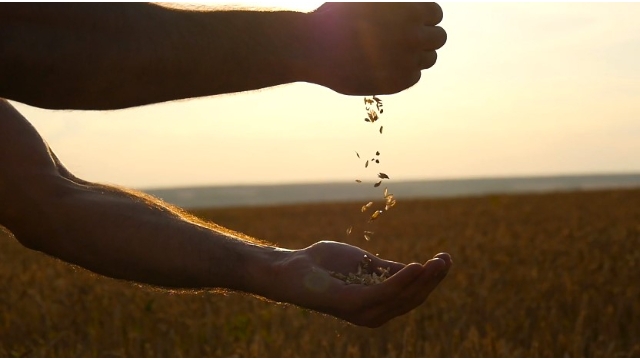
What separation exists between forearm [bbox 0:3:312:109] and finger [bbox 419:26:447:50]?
0.40m

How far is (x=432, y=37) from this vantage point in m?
2.56

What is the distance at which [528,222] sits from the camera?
650 inches

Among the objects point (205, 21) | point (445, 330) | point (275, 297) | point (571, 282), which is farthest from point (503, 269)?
point (205, 21)

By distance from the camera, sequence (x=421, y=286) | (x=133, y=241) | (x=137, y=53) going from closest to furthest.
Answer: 1. (x=137, y=53)
2. (x=421, y=286)
3. (x=133, y=241)

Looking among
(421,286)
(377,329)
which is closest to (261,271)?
(421,286)

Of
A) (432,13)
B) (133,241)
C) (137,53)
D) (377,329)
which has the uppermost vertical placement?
(432,13)

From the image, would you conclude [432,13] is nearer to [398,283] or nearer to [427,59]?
[427,59]

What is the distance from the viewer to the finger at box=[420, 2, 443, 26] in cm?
256

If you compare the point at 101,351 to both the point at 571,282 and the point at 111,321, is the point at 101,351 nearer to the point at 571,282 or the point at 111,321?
the point at 111,321

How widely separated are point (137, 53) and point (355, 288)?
1092 millimetres

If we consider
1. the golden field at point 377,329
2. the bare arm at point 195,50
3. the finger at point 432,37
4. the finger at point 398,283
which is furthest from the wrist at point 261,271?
the finger at point 432,37

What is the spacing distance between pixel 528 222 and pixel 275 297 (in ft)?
46.9

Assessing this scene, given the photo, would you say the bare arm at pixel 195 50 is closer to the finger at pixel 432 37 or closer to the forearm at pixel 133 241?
the finger at pixel 432 37

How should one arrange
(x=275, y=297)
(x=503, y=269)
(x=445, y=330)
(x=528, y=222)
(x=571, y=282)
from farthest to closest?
(x=528, y=222)
(x=503, y=269)
(x=571, y=282)
(x=445, y=330)
(x=275, y=297)
